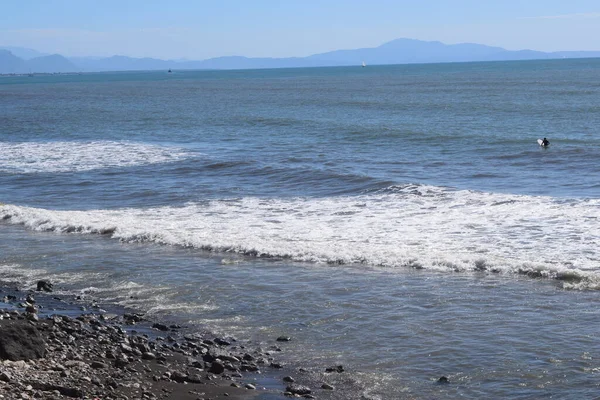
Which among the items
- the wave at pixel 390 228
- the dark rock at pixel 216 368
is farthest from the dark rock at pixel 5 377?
the wave at pixel 390 228

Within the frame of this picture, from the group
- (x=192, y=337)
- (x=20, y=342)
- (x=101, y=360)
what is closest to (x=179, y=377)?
(x=101, y=360)

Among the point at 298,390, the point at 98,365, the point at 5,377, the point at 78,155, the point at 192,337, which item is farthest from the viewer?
the point at 78,155

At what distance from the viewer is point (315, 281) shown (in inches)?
583

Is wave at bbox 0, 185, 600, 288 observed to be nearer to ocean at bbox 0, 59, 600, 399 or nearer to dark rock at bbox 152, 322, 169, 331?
ocean at bbox 0, 59, 600, 399

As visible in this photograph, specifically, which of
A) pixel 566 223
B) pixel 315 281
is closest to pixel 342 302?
pixel 315 281

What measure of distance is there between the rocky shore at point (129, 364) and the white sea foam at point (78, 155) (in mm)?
21846

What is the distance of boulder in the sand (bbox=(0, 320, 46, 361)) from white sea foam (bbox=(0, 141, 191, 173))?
23.1m

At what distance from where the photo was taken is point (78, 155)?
123 feet

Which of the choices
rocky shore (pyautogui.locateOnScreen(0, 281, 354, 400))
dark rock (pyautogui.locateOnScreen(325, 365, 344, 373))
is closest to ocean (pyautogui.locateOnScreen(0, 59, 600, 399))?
dark rock (pyautogui.locateOnScreen(325, 365, 344, 373))

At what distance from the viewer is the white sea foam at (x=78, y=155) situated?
33.4m

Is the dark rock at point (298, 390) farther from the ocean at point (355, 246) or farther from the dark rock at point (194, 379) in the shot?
the dark rock at point (194, 379)

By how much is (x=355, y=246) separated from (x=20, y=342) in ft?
30.0

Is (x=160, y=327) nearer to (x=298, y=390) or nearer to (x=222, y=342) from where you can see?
(x=222, y=342)

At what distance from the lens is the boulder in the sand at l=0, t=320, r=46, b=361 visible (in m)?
9.60
